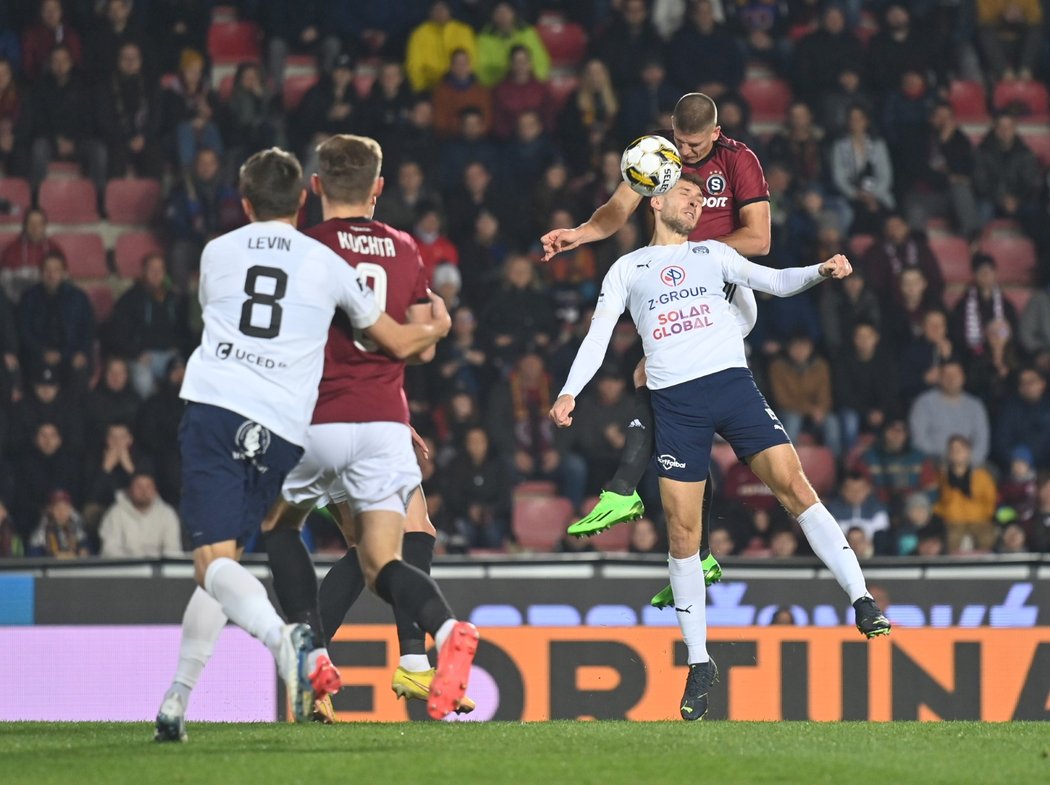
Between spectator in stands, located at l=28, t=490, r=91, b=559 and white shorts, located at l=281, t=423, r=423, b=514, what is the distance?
7.25 meters

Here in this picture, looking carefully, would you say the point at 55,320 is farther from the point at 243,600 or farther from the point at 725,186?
the point at 243,600

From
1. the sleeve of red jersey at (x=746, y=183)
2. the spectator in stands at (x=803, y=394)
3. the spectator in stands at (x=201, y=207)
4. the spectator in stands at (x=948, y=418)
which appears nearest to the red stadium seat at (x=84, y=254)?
the spectator in stands at (x=201, y=207)

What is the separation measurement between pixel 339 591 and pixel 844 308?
28.3ft

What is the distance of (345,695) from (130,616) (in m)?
1.50

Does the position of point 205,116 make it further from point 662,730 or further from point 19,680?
point 662,730

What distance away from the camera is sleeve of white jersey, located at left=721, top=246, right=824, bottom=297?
26.8ft

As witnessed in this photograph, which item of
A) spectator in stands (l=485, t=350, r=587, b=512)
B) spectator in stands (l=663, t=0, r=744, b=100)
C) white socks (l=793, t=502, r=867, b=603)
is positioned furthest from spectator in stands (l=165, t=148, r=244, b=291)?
white socks (l=793, t=502, r=867, b=603)

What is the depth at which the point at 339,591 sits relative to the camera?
27.4 ft

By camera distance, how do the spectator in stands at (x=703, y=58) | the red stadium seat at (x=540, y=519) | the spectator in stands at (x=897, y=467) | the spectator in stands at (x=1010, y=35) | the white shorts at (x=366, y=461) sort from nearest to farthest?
the white shorts at (x=366, y=461) → the red stadium seat at (x=540, y=519) → the spectator in stands at (x=897, y=467) → the spectator in stands at (x=703, y=58) → the spectator in stands at (x=1010, y=35)

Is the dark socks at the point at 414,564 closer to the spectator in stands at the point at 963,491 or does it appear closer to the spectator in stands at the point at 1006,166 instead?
the spectator in stands at the point at 963,491

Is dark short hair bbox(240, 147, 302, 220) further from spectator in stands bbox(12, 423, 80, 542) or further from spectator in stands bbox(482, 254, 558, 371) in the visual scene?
spectator in stands bbox(482, 254, 558, 371)

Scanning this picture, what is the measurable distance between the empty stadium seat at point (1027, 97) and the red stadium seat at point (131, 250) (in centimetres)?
866

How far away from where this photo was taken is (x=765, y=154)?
1711 centimetres

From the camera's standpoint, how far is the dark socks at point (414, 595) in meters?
6.79
